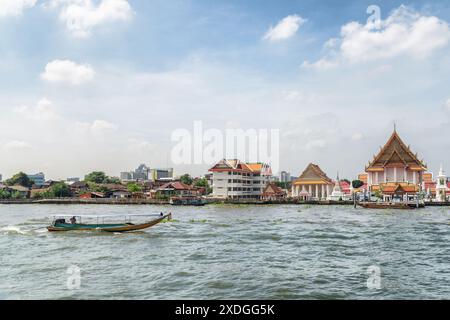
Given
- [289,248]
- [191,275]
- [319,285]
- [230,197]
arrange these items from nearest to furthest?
[319,285] → [191,275] → [289,248] → [230,197]

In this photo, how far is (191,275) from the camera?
12938 millimetres

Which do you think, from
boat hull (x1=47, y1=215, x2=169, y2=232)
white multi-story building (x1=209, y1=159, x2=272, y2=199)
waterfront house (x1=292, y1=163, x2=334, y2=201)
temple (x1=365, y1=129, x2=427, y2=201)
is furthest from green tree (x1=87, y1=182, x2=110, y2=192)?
boat hull (x1=47, y1=215, x2=169, y2=232)

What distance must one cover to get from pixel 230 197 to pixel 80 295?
61167 mm

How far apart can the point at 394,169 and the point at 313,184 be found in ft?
51.5

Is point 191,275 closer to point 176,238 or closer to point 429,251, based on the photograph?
point 176,238

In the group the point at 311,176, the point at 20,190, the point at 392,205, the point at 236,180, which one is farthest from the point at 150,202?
the point at 392,205

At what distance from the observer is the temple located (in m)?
68.6

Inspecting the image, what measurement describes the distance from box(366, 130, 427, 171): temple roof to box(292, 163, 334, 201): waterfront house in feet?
33.0

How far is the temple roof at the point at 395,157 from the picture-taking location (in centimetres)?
6950

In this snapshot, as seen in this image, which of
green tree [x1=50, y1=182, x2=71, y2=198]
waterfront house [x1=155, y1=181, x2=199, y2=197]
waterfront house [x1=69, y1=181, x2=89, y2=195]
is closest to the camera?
waterfront house [x1=155, y1=181, x2=199, y2=197]

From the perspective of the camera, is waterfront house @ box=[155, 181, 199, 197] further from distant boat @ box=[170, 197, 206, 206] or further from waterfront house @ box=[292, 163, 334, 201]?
waterfront house @ box=[292, 163, 334, 201]

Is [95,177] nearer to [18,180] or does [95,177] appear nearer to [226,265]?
[18,180]
